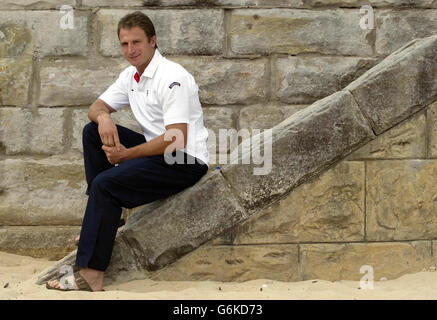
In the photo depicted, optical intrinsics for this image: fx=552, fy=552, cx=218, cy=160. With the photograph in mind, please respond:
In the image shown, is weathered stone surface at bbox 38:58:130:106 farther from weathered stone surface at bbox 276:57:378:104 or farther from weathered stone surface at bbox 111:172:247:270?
weathered stone surface at bbox 111:172:247:270

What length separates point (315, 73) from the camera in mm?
4277

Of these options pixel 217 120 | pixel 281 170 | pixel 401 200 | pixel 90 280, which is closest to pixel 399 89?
pixel 401 200

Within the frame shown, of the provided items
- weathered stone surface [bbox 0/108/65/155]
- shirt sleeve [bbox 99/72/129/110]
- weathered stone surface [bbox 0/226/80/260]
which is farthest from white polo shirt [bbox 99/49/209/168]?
weathered stone surface [bbox 0/226/80/260]

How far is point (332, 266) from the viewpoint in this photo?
3.20 m

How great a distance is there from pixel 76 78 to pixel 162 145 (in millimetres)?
1576

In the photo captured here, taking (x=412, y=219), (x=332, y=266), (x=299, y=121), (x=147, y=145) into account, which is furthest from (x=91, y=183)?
(x=412, y=219)

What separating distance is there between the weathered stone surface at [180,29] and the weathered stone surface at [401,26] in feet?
4.09

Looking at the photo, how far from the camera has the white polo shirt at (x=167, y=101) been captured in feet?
9.91

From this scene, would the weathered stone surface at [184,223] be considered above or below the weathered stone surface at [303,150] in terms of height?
below

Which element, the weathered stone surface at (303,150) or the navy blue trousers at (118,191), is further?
the weathered stone surface at (303,150)

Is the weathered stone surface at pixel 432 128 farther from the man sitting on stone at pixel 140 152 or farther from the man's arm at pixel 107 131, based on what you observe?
the man's arm at pixel 107 131

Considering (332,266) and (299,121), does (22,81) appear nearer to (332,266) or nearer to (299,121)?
(299,121)

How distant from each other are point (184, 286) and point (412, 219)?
139cm

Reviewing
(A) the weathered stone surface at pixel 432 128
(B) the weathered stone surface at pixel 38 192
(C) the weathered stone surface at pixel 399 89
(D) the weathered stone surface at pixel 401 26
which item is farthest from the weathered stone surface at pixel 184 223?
(D) the weathered stone surface at pixel 401 26
